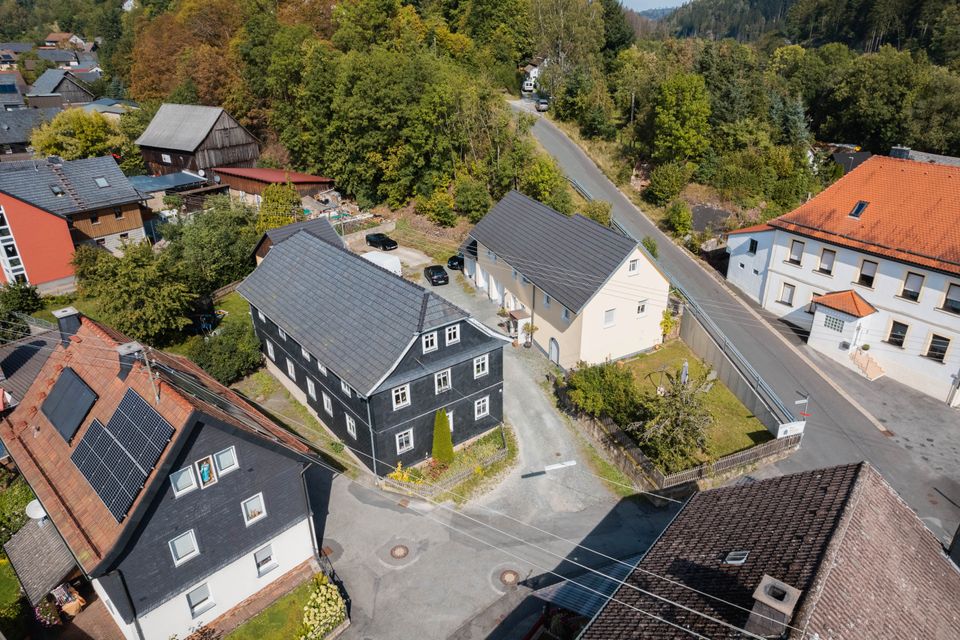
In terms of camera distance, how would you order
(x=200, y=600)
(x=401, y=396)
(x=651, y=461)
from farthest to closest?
(x=651, y=461) → (x=401, y=396) → (x=200, y=600)

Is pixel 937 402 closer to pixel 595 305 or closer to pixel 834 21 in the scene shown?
pixel 595 305

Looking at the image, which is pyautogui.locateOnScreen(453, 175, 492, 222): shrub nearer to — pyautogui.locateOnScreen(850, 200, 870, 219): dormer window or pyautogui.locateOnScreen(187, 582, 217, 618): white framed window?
pyautogui.locateOnScreen(850, 200, 870, 219): dormer window

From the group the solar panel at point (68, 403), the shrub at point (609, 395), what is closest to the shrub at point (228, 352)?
the solar panel at point (68, 403)

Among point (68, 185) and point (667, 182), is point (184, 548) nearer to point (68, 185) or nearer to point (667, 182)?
point (68, 185)

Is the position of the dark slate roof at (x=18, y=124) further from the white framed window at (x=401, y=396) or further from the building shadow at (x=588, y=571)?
the building shadow at (x=588, y=571)

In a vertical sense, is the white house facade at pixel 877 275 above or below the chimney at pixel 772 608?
below

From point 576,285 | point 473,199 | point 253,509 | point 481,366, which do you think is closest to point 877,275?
point 576,285
